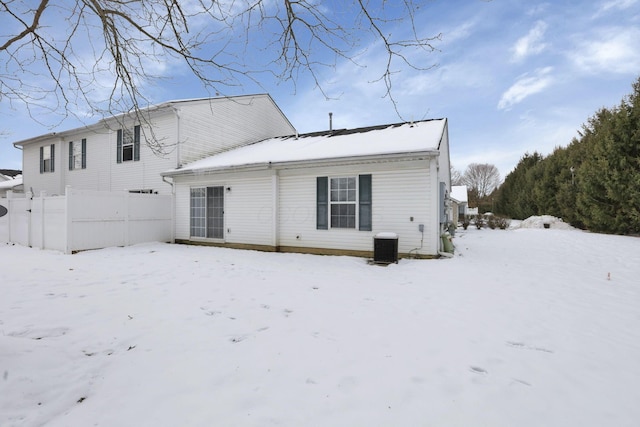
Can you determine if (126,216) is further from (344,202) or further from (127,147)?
(344,202)

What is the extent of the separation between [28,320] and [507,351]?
17.7 ft

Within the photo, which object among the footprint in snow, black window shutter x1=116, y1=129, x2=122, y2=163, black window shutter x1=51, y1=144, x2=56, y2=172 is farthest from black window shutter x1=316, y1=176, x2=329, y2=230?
black window shutter x1=51, y1=144, x2=56, y2=172

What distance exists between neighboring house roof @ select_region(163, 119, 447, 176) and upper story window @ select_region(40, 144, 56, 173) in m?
9.96

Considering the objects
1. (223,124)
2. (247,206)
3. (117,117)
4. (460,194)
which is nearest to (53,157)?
(117,117)

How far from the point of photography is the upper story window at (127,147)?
42.2 feet

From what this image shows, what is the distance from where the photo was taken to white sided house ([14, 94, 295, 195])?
474 inches

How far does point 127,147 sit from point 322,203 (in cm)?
997

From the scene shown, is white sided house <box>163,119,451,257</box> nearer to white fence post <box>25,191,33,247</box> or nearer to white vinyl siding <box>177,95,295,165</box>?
white vinyl siding <box>177,95,295,165</box>

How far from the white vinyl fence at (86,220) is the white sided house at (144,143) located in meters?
1.11

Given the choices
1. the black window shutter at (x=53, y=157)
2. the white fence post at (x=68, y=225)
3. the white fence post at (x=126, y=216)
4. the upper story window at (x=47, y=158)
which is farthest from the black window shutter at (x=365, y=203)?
the upper story window at (x=47, y=158)

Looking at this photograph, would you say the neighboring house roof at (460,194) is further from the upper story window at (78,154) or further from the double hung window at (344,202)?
the upper story window at (78,154)

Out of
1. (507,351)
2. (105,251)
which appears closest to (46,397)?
(507,351)

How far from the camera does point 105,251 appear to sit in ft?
30.0

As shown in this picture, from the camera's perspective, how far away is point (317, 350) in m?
2.94
